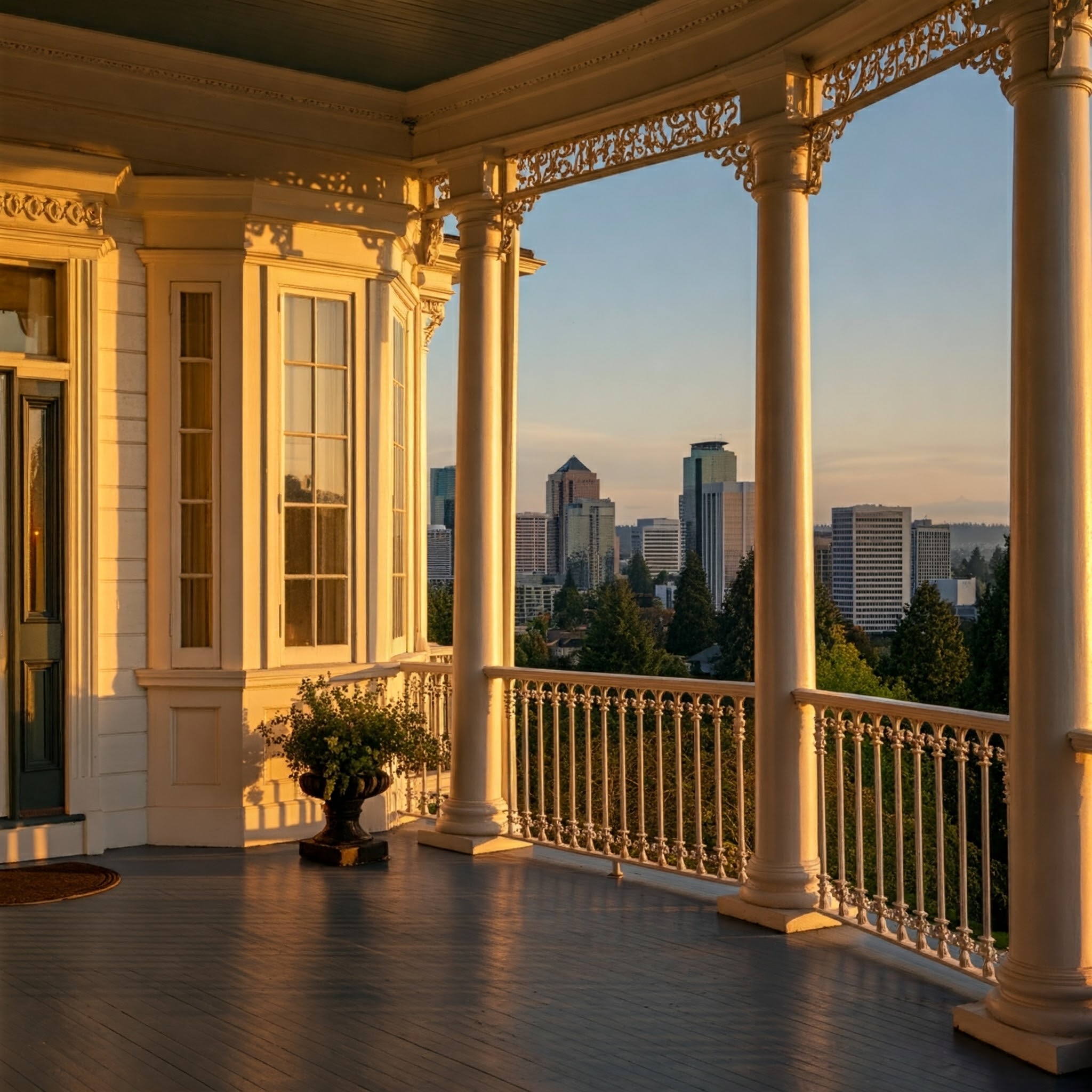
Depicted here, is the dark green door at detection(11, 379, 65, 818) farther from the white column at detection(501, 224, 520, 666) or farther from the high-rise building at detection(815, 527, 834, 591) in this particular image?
the high-rise building at detection(815, 527, 834, 591)

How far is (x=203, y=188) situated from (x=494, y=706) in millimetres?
3026

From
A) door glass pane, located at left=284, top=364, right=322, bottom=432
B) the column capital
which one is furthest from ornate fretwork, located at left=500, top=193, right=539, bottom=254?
the column capital

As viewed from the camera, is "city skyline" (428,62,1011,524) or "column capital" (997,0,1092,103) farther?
"city skyline" (428,62,1011,524)

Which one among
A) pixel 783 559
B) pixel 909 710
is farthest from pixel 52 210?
pixel 909 710

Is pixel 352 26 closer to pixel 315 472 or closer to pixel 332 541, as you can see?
pixel 315 472

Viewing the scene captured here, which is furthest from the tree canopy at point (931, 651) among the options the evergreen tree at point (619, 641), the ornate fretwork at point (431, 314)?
the ornate fretwork at point (431, 314)

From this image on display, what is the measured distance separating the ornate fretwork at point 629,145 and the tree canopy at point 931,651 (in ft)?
141

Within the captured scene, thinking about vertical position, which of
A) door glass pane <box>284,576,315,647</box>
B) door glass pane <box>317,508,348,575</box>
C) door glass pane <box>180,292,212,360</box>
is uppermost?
door glass pane <box>180,292,212,360</box>

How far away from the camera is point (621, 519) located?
53125mm

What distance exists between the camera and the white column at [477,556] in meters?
Answer: 6.94

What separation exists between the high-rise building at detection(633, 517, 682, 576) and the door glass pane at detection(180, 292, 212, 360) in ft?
152

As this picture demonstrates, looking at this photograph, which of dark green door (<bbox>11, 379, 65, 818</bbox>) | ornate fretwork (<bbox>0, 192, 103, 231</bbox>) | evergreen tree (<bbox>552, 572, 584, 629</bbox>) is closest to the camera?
ornate fretwork (<bbox>0, 192, 103, 231</bbox>)

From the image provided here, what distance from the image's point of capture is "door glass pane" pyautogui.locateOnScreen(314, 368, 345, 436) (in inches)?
286

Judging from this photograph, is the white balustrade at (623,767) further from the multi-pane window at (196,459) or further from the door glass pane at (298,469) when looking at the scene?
the multi-pane window at (196,459)
